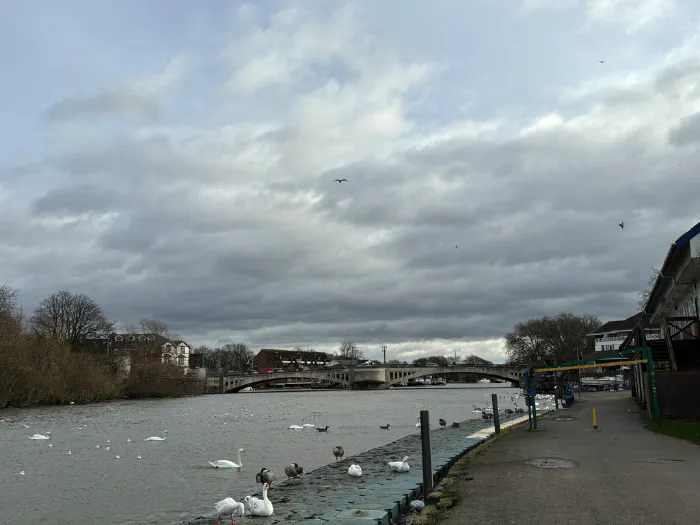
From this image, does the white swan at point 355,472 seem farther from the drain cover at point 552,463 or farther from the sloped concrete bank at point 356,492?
the drain cover at point 552,463

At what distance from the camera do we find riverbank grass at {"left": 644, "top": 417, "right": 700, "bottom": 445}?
65.0 feet

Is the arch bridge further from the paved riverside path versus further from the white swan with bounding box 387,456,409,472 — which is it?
the white swan with bounding box 387,456,409,472

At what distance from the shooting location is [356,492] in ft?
47.6

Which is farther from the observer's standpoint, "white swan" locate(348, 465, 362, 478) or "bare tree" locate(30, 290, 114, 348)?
"bare tree" locate(30, 290, 114, 348)

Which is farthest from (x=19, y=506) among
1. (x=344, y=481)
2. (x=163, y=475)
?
(x=344, y=481)

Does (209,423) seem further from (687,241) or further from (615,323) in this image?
(615,323)

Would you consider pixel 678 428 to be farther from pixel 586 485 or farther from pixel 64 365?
pixel 64 365

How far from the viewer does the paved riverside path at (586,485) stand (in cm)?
959

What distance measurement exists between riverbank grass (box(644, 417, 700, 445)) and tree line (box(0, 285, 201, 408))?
60030 millimetres

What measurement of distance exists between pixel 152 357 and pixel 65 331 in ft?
45.9

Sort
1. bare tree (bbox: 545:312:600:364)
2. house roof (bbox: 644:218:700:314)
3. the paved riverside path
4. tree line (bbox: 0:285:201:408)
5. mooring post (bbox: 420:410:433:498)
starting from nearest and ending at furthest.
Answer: the paved riverside path, mooring post (bbox: 420:410:433:498), house roof (bbox: 644:218:700:314), tree line (bbox: 0:285:201:408), bare tree (bbox: 545:312:600:364)

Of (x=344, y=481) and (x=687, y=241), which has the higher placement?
(x=687, y=241)

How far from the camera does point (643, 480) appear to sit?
12.4m

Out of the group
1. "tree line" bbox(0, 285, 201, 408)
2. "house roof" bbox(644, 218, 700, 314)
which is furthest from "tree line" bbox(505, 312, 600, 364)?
"house roof" bbox(644, 218, 700, 314)
